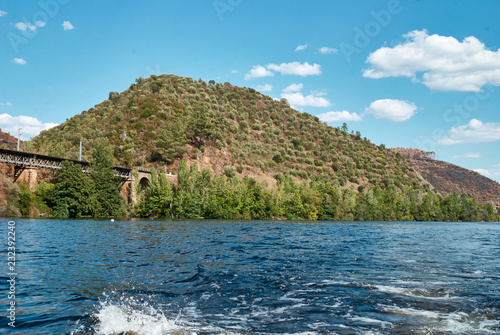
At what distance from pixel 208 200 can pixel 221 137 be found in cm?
5154

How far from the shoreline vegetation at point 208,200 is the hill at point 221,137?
1158cm

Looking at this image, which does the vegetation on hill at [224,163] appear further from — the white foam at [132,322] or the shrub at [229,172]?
the white foam at [132,322]

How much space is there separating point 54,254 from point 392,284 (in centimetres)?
1659

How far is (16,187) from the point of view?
59.6 m

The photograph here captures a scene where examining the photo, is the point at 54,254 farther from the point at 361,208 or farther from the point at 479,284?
the point at 361,208

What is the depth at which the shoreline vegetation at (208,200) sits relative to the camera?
6431 cm

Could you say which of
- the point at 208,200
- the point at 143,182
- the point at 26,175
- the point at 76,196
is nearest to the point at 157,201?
the point at 208,200

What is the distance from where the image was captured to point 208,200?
84.6 meters

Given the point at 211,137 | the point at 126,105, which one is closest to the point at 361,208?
the point at 211,137

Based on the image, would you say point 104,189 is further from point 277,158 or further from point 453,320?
point 277,158

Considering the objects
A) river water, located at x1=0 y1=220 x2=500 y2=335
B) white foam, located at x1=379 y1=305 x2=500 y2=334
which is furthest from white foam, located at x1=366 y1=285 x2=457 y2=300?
white foam, located at x1=379 y1=305 x2=500 y2=334

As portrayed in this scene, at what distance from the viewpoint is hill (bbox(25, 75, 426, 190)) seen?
11031 cm

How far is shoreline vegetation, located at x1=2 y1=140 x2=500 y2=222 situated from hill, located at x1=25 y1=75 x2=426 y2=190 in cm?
1158

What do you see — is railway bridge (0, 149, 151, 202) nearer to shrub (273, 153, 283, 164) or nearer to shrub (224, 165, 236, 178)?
shrub (224, 165, 236, 178)
